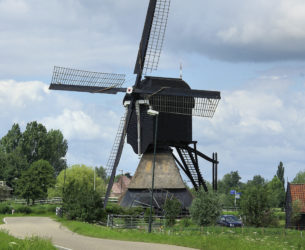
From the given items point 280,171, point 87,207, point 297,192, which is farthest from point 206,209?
point 280,171

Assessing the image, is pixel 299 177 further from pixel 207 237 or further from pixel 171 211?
pixel 207 237

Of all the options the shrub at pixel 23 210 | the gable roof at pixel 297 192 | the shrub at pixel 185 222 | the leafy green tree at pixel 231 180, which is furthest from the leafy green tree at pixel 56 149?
the shrub at pixel 185 222

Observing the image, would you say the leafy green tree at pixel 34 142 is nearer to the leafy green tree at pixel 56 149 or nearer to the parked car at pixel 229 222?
the leafy green tree at pixel 56 149

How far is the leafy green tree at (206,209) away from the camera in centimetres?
3712

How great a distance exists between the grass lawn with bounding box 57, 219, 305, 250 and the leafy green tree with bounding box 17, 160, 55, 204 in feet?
115

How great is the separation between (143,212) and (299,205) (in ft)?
56.1

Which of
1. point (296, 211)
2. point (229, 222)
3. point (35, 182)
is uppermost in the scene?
point (35, 182)

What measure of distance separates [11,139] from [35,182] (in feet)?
117

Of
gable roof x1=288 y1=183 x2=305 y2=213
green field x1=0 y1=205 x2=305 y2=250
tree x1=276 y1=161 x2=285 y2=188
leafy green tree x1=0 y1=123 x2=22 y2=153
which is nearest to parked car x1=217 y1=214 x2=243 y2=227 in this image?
green field x1=0 y1=205 x2=305 y2=250

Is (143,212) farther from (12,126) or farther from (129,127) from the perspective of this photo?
(12,126)

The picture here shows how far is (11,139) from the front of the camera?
104 metres

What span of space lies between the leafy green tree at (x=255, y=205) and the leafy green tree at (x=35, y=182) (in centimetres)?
3841

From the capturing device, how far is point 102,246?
78.6 ft

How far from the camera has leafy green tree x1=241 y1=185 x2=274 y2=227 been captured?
3944 cm
